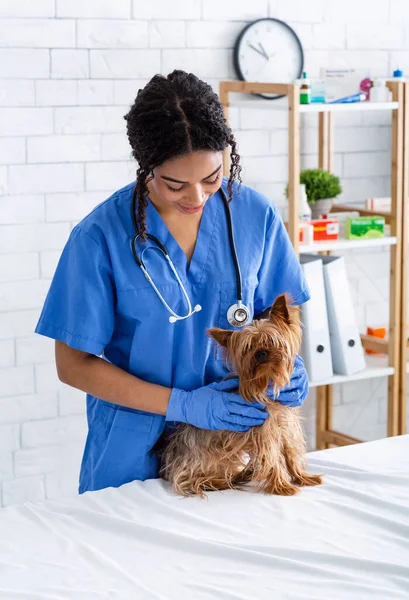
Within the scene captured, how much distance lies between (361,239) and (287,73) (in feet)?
2.30

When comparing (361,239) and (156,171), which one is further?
(361,239)

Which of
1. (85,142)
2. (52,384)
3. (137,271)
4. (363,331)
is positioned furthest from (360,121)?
(137,271)

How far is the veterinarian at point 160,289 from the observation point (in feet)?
5.29

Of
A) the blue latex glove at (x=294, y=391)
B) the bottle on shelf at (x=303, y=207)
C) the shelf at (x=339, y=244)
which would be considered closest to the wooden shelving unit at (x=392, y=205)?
the shelf at (x=339, y=244)

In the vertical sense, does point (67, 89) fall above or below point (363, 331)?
above

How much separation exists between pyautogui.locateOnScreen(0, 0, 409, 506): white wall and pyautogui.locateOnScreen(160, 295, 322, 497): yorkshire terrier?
1.33m

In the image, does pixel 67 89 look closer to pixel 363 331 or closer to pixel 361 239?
pixel 361 239

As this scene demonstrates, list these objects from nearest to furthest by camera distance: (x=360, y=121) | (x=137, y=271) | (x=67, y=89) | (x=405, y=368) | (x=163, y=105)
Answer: (x=163, y=105) → (x=137, y=271) → (x=67, y=89) → (x=405, y=368) → (x=360, y=121)

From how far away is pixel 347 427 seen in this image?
145 inches

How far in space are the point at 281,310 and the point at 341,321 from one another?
4.96ft

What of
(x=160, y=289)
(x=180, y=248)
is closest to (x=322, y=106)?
(x=180, y=248)

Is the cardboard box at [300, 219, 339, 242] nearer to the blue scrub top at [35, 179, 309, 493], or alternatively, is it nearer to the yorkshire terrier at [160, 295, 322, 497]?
the blue scrub top at [35, 179, 309, 493]

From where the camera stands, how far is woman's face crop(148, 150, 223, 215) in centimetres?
160

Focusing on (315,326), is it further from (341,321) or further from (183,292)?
(183,292)
